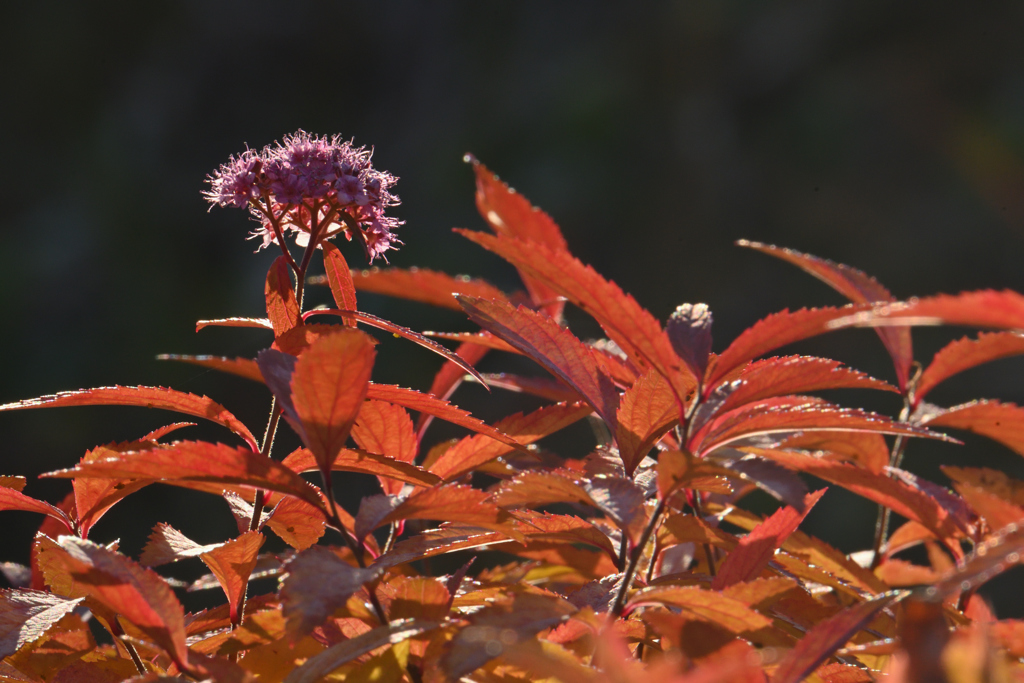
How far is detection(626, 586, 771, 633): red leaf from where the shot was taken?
19.0 inches

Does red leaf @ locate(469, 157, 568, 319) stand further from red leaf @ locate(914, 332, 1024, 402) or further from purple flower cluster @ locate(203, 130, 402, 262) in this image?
red leaf @ locate(914, 332, 1024, 402)

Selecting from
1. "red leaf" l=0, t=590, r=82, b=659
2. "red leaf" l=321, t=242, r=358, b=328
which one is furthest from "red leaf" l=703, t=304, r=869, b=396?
"red leaf" l=0, t=590, r=82, b=659

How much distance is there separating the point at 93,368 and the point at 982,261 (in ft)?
17.2

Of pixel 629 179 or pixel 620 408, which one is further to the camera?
pixel 629 179

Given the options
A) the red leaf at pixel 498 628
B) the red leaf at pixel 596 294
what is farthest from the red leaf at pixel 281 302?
the red leaf at pixel 498 628

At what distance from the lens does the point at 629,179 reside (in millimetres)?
4637

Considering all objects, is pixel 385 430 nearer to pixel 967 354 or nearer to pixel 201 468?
pixel 201 468

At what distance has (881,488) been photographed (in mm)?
592

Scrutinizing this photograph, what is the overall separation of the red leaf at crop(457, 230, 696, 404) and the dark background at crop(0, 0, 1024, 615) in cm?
337

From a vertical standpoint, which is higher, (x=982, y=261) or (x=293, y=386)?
(x=982, y=261)

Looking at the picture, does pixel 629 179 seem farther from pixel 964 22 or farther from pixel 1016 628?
pixel 1016 628

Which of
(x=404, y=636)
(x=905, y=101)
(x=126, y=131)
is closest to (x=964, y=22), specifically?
(x=905, y=101)

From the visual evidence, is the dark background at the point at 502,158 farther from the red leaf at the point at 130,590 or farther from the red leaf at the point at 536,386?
the red leaf at the point at 130,590

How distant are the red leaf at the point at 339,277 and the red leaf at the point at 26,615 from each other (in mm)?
341
